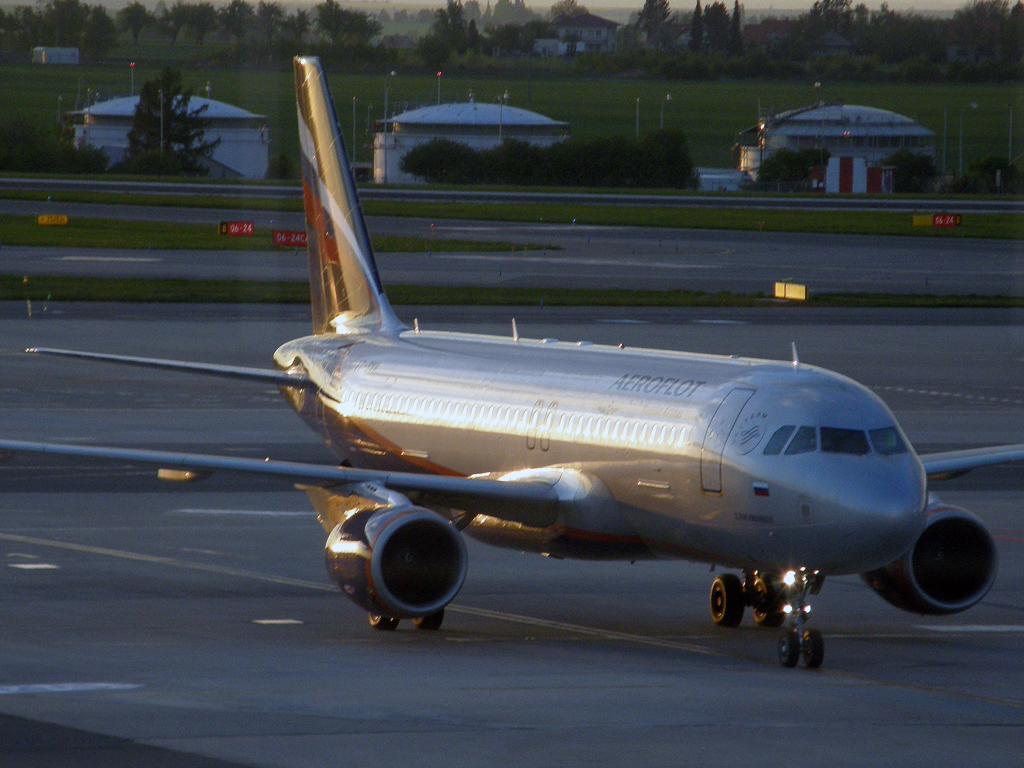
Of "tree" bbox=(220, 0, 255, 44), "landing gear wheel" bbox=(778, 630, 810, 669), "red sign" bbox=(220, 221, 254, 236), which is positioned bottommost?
"landing gear wheel" bbox=(778, 630, 810, 669)

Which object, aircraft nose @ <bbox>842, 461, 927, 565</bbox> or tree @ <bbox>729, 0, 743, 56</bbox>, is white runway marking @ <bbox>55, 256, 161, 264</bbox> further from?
tree @ <bbox>729, 0, 743, 56</bbox>

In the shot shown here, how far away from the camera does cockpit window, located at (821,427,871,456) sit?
63.8 feet

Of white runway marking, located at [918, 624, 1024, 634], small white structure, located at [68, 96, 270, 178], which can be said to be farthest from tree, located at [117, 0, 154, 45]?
white runway marking, located at [918, 624, 1024, 634]

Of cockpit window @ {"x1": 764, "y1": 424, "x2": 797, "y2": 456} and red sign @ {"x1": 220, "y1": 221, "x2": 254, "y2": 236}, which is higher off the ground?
cockpit window @ {"x1": 764, "y1": 424, "x2": 797, "y2": 456}

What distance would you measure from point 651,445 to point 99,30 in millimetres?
101585

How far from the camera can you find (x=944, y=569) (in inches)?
872

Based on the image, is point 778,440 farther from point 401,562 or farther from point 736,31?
point 736,31

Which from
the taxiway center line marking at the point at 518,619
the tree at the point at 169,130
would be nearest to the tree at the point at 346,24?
the tree at the point at 169,130

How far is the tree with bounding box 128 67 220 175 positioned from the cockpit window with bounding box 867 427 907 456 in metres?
138

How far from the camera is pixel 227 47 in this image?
9062 cm

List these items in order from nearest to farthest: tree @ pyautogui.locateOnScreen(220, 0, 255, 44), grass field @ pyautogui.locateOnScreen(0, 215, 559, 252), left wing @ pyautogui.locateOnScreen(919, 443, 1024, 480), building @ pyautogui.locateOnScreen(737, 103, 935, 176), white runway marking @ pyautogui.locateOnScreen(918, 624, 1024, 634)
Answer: white runway marking @ pyautogui.locateOnScreen(918, 624, 1024, 634)
left wing @ pyautogui.locateOnScreen(919, 443, 1024, 480)
tree @ pyautogui.locateOnScreen(220, 0, 255, 44)
grass field @ pyautogui.locateOnScreen(0, 215, 559, 252)
building @ pyautogui.locateOnScreen(737, 103, 935, 176)

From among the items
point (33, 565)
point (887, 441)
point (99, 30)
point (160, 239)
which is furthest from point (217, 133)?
point (887, 441)

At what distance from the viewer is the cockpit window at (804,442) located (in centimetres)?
1945

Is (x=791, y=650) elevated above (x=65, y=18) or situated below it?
below
